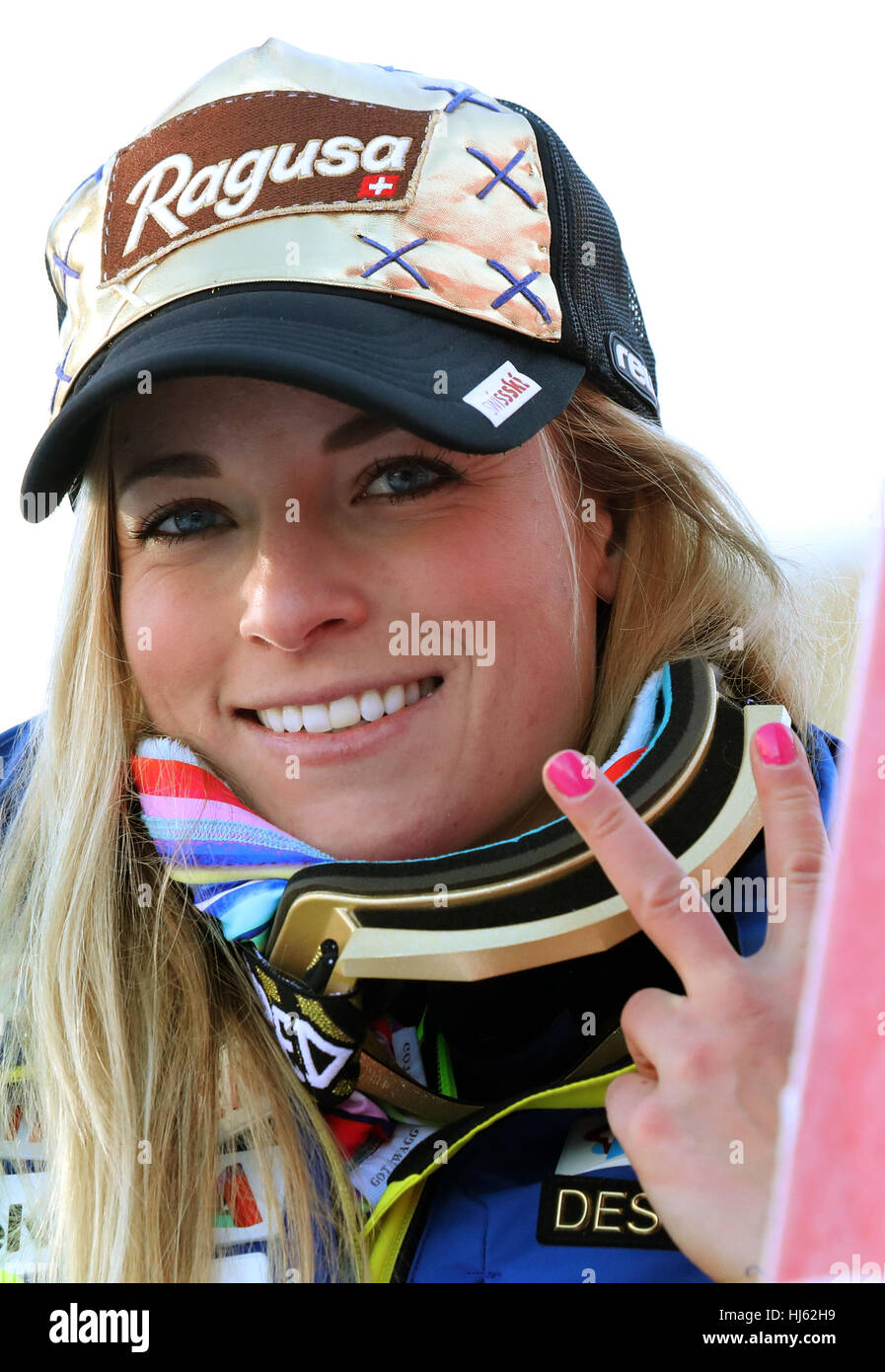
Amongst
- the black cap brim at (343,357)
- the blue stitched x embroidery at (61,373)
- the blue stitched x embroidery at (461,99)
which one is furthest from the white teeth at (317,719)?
the blue stitched x embroidery at (461,99)

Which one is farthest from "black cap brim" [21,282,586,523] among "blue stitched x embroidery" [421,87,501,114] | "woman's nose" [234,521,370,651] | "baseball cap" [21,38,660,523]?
"blue stitched x embroidery" [421,87,501,114]

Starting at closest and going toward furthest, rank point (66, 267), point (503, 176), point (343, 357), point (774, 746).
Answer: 1. point (774, 746)
2. point (343, 357)
3. point (503, 176)
4. point (66, 267)

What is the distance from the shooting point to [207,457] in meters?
1.60

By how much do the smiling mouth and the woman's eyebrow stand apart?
32cm

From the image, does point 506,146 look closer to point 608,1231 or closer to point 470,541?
point 470,541

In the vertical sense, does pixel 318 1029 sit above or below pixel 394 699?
below

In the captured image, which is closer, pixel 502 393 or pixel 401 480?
pixel 502 393

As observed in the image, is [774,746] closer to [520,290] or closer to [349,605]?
[349,605]

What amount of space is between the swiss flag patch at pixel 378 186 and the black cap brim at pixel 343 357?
136 mm

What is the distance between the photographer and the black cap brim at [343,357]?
1412 millimetres

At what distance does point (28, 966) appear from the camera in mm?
1857

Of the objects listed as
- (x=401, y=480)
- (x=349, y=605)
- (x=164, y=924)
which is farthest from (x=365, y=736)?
(x=164, y=924)

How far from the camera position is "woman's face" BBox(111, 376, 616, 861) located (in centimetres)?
156

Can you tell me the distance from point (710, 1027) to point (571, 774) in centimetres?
26
